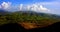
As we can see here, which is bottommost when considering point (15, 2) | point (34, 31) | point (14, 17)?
point (34, 31)

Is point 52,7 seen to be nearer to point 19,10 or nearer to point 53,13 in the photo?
point 53,13

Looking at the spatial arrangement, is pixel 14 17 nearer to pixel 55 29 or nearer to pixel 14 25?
pixel 14 25

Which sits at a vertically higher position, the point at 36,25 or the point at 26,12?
the point at 26,12

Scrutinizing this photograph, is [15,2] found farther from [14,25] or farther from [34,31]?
[34,31]

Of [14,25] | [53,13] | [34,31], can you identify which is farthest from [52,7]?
[14,25]

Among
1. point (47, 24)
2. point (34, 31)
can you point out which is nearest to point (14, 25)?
point (34, 31)

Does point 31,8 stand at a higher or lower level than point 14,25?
higher
